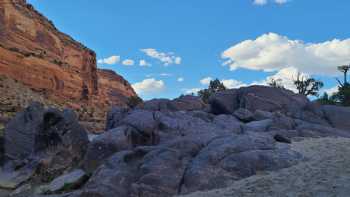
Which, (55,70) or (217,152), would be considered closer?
(217,152)

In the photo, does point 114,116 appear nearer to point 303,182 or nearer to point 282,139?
point 282,139

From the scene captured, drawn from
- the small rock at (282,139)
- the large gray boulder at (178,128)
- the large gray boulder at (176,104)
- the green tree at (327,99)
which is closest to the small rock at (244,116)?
the large gray boulder at (178,128)

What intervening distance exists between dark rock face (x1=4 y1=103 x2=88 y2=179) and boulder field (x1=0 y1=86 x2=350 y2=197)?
0.17 feet

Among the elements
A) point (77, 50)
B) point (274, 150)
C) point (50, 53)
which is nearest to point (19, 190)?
point (274, 150)

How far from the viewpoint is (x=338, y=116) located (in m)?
27.0

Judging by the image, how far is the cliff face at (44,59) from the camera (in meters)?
77.8

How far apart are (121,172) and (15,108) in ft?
152

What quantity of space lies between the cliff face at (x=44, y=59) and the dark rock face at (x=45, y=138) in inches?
2158

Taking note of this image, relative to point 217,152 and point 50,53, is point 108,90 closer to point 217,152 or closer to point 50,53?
point 50,53

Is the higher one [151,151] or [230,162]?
[151,151]

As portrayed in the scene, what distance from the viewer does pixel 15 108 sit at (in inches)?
2143

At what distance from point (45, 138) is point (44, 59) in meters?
69.5

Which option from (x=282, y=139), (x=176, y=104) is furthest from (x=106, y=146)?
(x=176, y=104)

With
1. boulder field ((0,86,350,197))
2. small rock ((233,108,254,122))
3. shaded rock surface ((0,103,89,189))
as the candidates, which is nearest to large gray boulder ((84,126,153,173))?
boulder field ((0,86,350,197))
